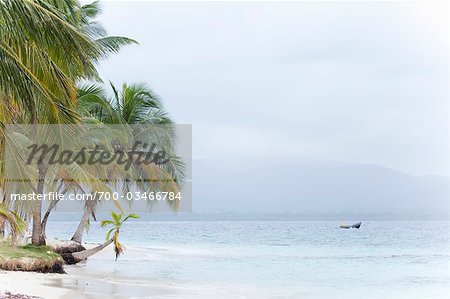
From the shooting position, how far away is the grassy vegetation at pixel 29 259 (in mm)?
11523

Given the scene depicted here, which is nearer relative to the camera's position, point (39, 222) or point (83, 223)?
point (39, 222)

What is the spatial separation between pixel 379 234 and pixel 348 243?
7.68 meters

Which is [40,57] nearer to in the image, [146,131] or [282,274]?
[146,131]

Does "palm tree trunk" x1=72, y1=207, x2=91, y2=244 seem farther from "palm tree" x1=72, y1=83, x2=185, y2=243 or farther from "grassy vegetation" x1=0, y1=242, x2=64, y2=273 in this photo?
"grassy vegetation" x1=0, y1=242, x2=64, y2=273

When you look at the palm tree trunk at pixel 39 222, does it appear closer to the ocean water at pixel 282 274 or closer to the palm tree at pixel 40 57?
the ocean water at pixel 282 274

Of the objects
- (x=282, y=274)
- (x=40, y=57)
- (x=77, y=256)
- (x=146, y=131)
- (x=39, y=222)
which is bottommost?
(x=282, y=274)

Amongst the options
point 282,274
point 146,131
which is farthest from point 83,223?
point 282,274

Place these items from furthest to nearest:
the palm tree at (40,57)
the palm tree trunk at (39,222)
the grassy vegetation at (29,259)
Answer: the palm tree trunk at (39,222) → the grassy vegetation at (29,259) → the palm tree at (40,57)

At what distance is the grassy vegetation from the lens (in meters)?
11.5

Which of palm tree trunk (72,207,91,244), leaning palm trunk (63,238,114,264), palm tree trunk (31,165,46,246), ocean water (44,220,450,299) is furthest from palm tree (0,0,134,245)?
palm tree trunk (72,207,91,244)

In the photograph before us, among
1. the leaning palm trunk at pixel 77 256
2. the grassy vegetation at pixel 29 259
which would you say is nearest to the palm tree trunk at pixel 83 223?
the leaning palm trunk at pixel 77 256

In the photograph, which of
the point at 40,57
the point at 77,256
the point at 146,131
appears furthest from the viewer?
the point at 146,131

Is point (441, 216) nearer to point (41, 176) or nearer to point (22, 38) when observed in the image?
point (41, 176)

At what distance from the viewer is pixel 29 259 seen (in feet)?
38.7
